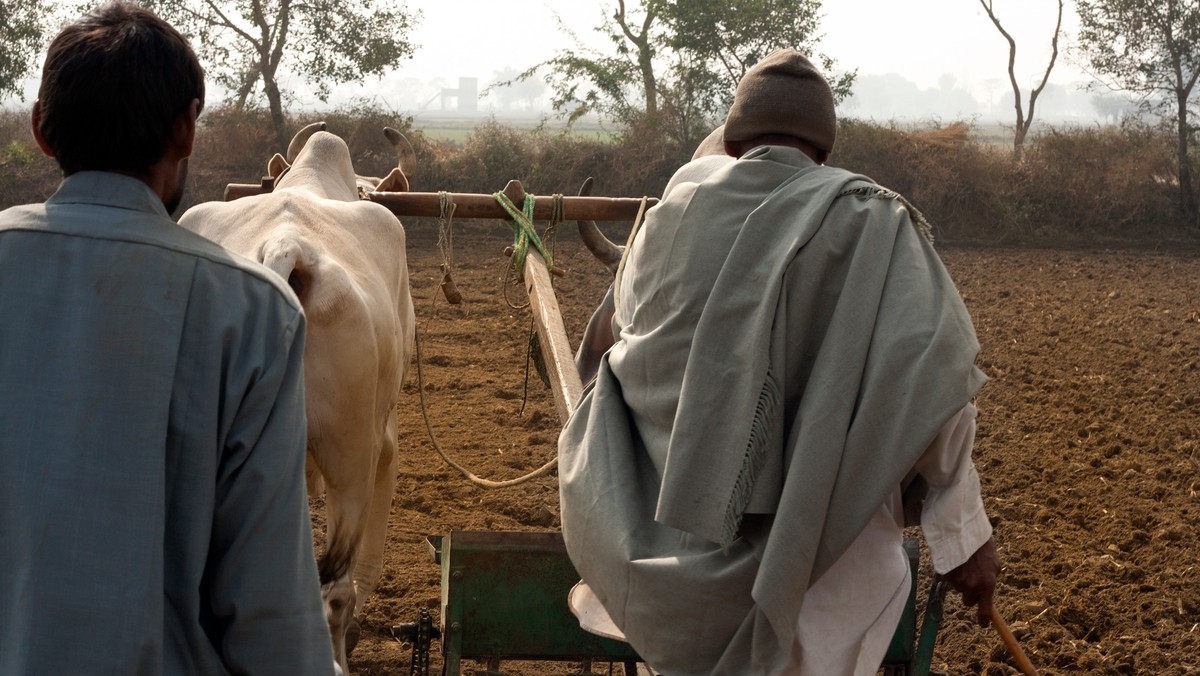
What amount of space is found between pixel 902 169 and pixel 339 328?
47.8 ft

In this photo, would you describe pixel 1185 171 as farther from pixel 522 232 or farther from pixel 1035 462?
pixel 522 232

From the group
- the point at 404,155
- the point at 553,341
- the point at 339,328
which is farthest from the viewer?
the point at 404,155

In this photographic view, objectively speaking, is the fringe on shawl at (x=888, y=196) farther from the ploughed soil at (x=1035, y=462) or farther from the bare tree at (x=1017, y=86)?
the bare tree at (x=1017, y=86)

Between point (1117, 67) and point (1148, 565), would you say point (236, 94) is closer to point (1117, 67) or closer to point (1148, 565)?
point (1117, 67)

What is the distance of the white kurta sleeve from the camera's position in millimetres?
2154

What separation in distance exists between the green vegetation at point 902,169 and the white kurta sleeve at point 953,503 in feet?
43.9

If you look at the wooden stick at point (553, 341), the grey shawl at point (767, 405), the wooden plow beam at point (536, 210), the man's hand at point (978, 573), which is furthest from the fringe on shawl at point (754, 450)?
the wooden plow beam at point (536, 210)

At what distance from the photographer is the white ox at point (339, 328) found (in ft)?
10.4

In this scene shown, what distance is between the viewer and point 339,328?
3176mm

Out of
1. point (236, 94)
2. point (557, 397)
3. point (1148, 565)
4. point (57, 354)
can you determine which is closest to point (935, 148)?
point (236, 94)

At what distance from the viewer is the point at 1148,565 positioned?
4.79m

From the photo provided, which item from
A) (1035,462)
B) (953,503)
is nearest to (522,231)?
(953,503)

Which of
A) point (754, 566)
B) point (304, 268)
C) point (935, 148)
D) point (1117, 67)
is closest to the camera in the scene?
point (754, 566)

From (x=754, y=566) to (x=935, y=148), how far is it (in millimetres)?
15671
